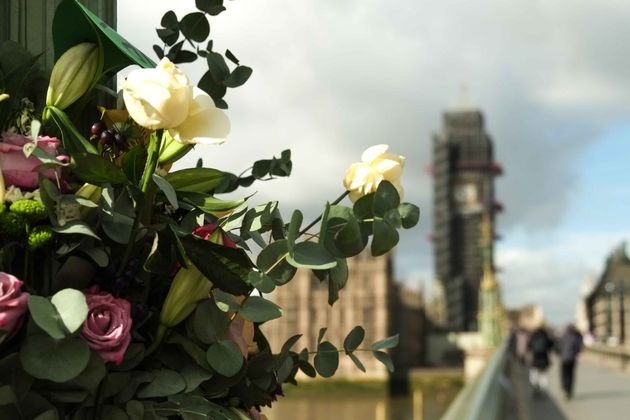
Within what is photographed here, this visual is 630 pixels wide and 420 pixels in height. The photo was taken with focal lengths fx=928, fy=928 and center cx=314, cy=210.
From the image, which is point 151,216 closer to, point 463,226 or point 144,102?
point 144,102

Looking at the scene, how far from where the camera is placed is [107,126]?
118 centimetres

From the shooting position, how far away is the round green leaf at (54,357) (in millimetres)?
917

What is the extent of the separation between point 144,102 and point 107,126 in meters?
0.19

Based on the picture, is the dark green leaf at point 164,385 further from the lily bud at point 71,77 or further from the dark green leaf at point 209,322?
the lily bud at point 71,77

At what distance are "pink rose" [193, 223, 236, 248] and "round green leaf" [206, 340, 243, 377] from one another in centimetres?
11

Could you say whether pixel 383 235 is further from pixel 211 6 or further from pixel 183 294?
pixel 211 6

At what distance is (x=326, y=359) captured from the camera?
4.27 feet

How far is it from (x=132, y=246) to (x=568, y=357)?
13.9 m

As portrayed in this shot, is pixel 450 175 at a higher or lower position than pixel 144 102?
higher

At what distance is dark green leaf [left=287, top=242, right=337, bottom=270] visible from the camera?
3.41 feet

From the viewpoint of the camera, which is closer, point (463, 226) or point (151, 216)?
point (151, 216)

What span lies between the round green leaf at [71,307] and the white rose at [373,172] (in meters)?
0.41

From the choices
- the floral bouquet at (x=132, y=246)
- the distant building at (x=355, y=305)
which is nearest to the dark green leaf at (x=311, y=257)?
the floral bouquet at (x=132, y=246)

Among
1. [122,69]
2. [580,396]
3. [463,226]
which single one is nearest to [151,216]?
[122,69]
